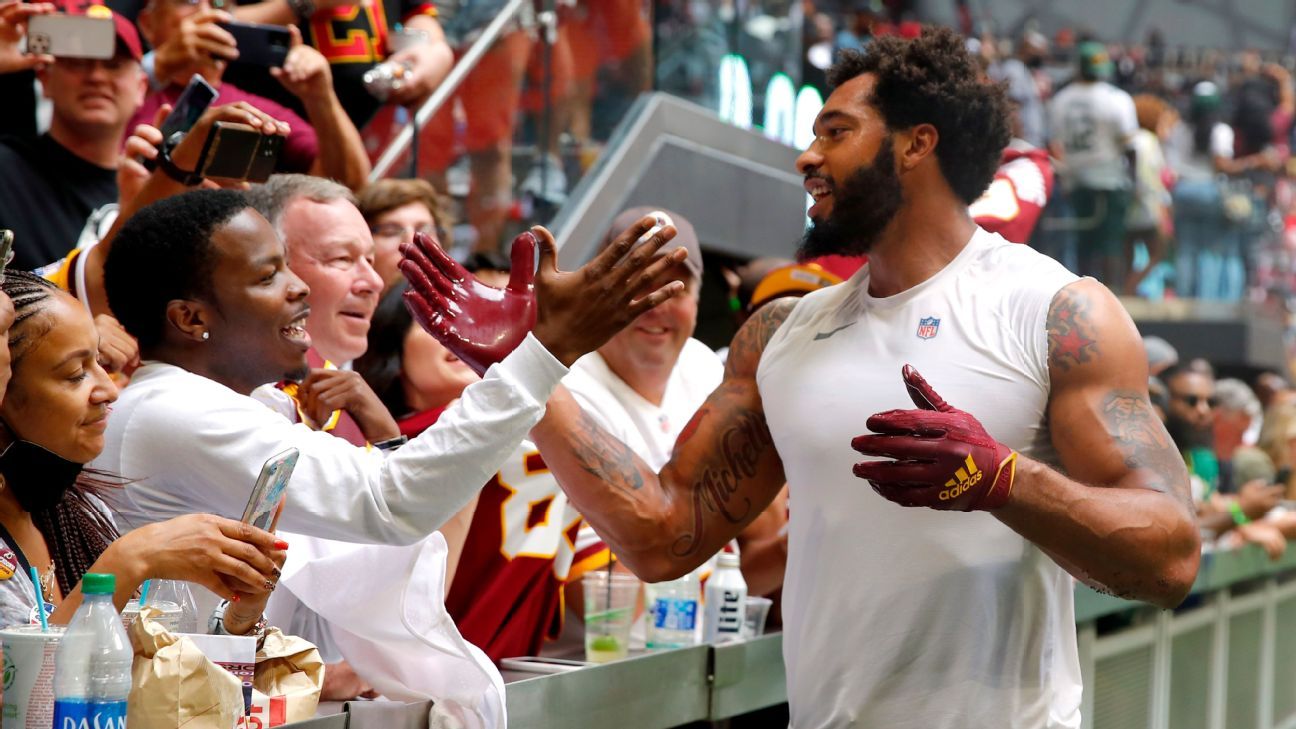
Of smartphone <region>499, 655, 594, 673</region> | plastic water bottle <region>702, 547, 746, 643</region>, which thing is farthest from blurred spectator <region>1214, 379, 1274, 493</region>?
smartphone <region>499, 655, 594, 673</region>

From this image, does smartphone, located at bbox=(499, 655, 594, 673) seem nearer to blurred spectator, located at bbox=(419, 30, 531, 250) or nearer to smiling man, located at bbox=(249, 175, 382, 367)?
smiling man, located at bbox=(249, 175, 382, 367)

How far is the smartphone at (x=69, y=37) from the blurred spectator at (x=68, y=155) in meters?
0.05

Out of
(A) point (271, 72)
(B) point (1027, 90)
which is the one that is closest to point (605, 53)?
(A) point (271, 72)

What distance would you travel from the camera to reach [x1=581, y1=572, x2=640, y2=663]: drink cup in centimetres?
371

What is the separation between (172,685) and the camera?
220cm

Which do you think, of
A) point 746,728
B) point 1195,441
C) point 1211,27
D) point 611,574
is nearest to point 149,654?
point 611,574

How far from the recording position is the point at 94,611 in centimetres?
205

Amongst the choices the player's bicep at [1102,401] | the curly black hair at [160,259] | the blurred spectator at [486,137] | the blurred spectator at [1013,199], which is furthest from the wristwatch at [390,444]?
the blurred spectator at [1013,199]

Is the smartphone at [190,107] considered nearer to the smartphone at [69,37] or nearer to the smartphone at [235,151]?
the smartphone at [235,151]

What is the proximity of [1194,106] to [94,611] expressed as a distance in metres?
14.7

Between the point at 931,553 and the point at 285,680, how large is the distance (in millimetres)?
1161

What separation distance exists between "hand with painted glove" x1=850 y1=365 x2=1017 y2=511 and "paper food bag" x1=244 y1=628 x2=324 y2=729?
39.4 inches

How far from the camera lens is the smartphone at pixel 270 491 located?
2316mm

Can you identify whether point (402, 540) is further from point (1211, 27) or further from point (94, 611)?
point (1211, 27)
